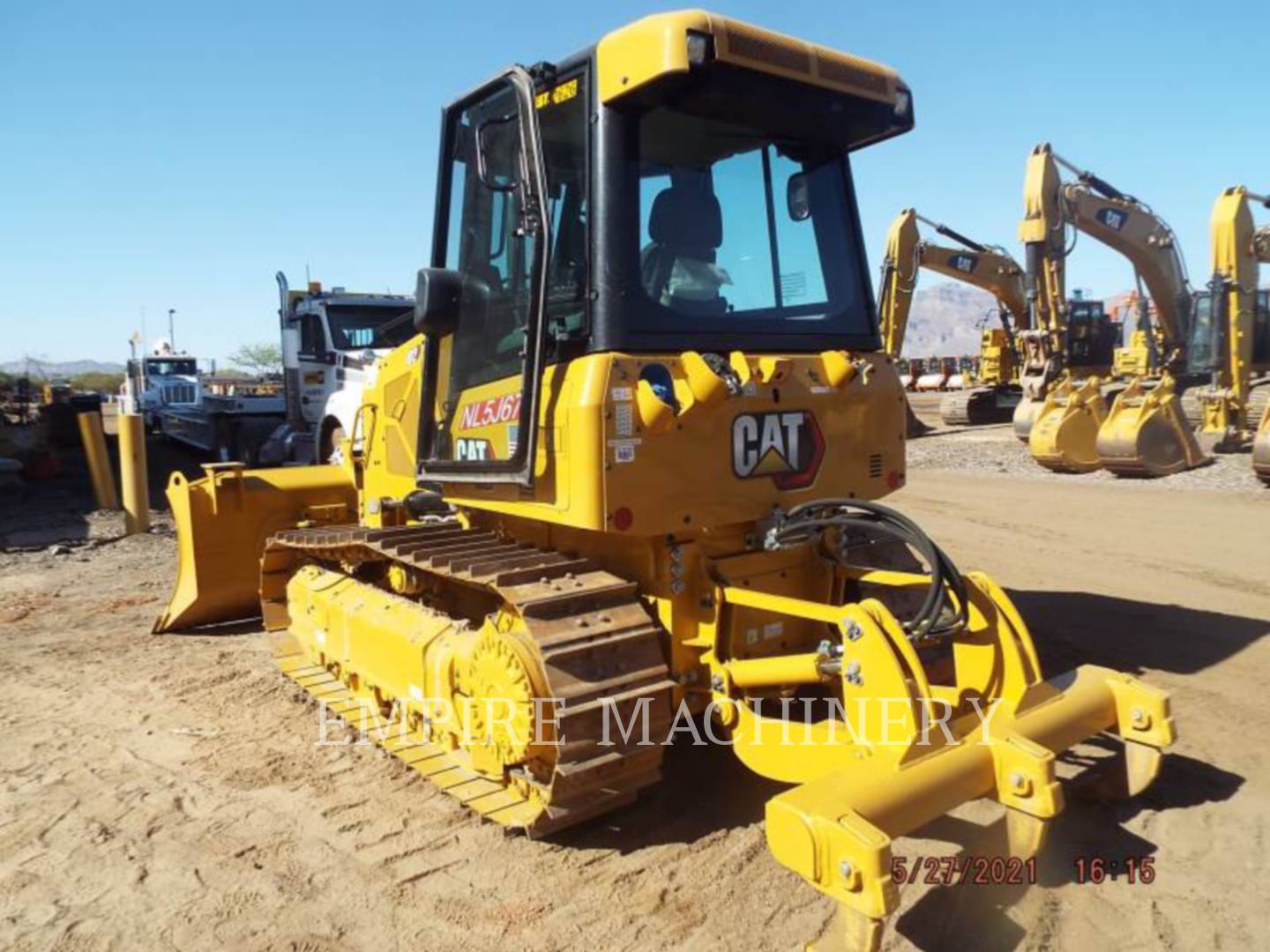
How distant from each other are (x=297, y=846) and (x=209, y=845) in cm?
35

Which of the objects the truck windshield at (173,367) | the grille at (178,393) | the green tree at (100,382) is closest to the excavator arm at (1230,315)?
the grille at (178,393)

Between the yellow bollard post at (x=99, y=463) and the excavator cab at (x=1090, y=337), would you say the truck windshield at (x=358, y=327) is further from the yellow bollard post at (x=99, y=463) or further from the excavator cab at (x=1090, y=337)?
the excavator cab at (x=1090, y=337)

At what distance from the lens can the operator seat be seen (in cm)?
364

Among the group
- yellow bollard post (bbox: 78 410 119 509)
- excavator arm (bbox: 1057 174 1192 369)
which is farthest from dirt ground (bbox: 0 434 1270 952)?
excavator arm (bbox: 1057 174 1192 369)

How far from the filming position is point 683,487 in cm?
357

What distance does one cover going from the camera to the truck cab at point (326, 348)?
12.3 metres

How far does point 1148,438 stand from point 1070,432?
1.22 metres

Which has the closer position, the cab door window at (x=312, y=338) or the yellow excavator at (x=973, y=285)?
the cab door window at (x=312, y=338)

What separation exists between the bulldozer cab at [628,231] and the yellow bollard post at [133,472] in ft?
21.5

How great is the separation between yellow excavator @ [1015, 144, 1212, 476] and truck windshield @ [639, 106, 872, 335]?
1104cm

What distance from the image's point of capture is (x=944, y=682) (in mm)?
4477

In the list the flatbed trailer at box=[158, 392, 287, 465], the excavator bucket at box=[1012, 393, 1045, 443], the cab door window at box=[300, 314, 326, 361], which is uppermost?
the cab door window at box=[300, 314, 326, 361]

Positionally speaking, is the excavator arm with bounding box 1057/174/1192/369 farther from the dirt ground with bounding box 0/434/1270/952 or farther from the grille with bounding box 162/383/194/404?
the grille with bounding box 162/383/194/404

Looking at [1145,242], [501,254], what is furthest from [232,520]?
[1145,242]
